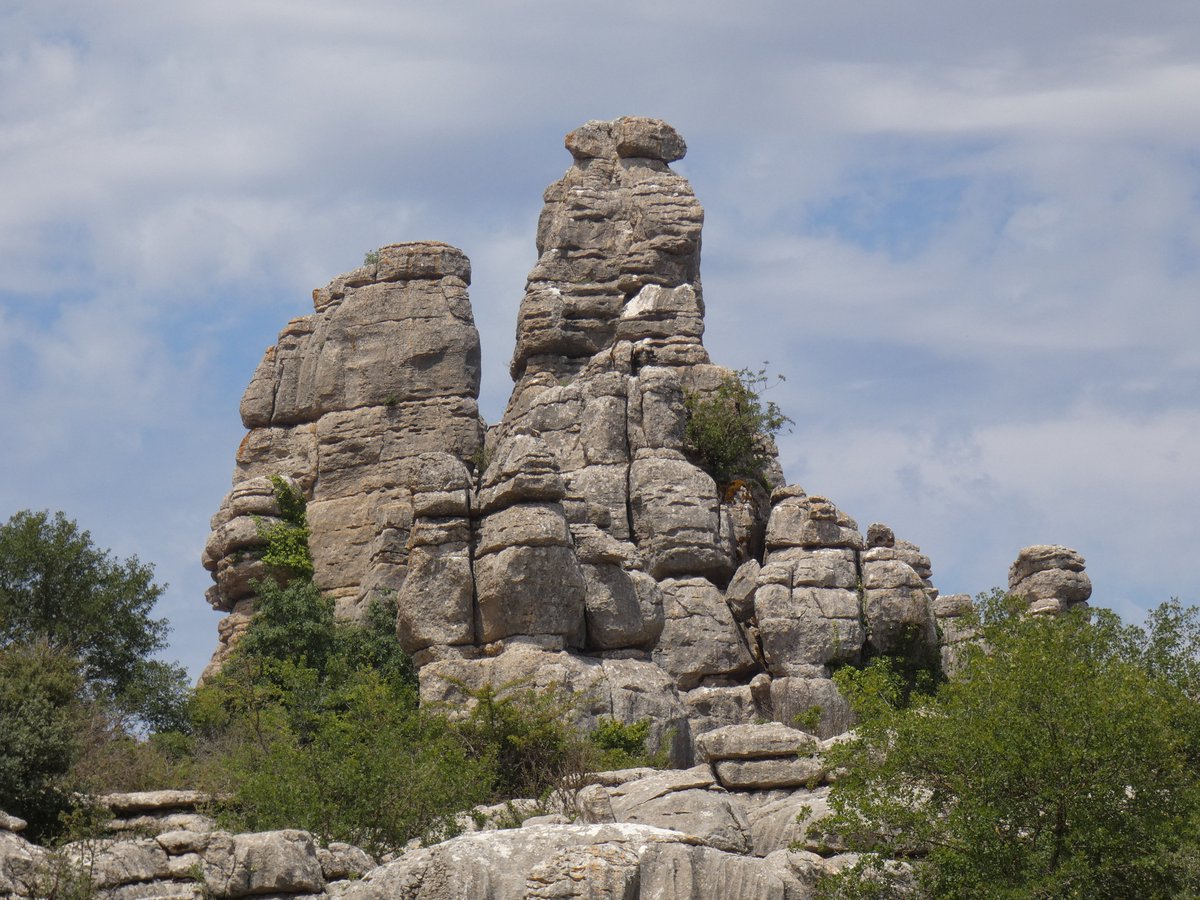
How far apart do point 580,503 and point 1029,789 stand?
68.0 feet

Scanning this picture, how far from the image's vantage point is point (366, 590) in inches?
2061

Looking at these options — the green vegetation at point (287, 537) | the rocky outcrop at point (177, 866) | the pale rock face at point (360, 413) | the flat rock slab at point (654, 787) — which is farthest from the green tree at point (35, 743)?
the green vegetation at point (287, 537)

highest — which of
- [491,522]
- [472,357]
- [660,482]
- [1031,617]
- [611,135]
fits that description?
[611,135]

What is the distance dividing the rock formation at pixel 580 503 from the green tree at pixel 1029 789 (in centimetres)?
1278

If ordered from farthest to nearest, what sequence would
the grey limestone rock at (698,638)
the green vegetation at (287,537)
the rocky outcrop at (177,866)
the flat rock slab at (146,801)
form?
the green vegetation at (287,537) → the grey limestone rock at (698,638) → the flat rock slab at (146,801) → the rocky outcrop at (177,866)

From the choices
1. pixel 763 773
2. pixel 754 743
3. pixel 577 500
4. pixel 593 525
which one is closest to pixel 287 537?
pixel 577 500

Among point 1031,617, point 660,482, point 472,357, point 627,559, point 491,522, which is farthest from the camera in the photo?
point 472,357

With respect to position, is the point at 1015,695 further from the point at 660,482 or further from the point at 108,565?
the point at 108,565

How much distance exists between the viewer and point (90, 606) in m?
50.9

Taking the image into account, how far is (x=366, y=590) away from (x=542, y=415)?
634 cm

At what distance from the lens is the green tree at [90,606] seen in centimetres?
5006

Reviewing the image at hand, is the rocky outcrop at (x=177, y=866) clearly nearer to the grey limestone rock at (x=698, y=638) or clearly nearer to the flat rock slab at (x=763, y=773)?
the flat rock slab at (x=763, y=773)

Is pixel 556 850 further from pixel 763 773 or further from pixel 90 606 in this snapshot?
pixel 90 606

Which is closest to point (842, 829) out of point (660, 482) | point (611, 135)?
point (660, 482)
